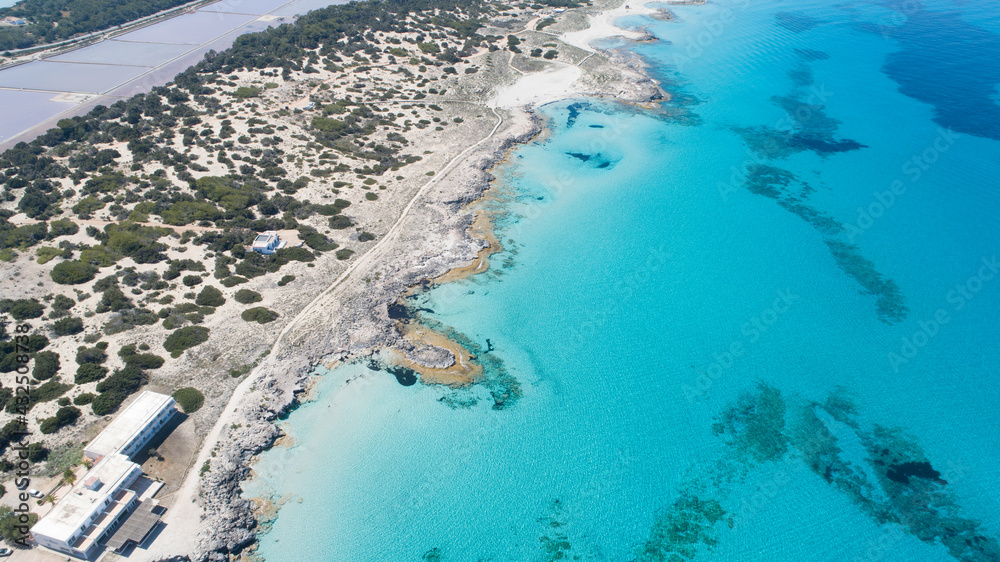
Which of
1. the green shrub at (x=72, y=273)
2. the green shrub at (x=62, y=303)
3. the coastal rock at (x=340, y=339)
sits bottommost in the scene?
the coastal rock at (x=340, y=339)

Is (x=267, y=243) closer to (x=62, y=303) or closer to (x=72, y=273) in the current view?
(x=72, y=273)

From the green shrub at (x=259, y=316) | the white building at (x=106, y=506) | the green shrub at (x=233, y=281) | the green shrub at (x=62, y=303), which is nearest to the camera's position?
the white building at (x=106, y=506)

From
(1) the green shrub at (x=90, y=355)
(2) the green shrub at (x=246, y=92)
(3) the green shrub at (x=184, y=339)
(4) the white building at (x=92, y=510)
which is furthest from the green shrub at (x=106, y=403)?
(2) the green shrub at (x=246, y=92)

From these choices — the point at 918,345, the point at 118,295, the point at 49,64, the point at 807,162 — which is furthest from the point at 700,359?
the point at 49,64

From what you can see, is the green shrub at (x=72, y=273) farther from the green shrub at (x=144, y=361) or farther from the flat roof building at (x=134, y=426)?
the flat roof building at (x=134, y=426)

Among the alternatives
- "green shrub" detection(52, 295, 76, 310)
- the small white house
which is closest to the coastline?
the small white house

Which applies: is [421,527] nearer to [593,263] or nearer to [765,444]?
[765,444]
